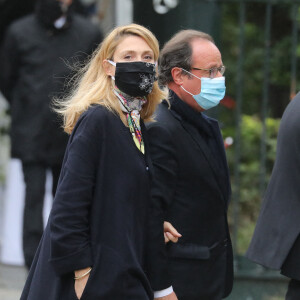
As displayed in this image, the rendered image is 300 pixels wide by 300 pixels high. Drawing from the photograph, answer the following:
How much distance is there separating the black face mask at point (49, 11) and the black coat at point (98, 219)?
8.96ft

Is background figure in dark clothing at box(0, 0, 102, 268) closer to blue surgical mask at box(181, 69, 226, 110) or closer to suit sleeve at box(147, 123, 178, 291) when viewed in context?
blue surgical mask at box(181, 69, 226, 110)

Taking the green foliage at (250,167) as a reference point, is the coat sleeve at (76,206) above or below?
above

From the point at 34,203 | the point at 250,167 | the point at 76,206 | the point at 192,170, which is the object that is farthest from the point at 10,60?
the point at 76,206

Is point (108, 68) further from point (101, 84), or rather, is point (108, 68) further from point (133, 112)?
point (133, 112)

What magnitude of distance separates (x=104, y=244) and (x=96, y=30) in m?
3.03

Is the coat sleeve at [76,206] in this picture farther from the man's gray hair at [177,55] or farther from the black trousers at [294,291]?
the black trousers at [294,291]

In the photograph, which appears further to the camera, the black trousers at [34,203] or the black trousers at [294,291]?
the black trousers at [34,203]

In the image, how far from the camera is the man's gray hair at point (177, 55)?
397cm

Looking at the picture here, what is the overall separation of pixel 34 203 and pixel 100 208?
2792 millimetres

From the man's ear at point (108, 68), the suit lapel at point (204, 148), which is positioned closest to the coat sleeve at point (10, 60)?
the suit lapel at point (204, 148)

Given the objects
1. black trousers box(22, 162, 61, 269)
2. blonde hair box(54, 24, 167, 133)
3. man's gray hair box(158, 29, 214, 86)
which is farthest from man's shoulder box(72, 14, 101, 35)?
blonde hair box(54, 24, 167, 133)

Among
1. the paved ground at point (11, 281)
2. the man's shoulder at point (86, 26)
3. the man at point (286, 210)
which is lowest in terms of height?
the paved ground at point (11, 281)

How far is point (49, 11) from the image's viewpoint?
5.96m

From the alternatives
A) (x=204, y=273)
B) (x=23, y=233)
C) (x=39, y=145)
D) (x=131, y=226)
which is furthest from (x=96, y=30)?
(x=131, y=226)
